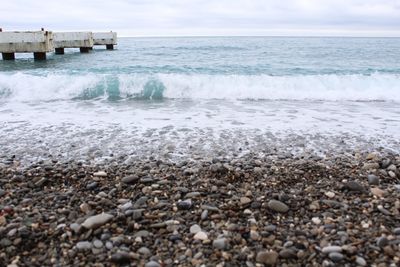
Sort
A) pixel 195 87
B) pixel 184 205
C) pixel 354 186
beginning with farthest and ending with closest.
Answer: pixel 195 87 < pixel 354 186 < pixel 184 205

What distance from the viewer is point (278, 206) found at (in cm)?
346

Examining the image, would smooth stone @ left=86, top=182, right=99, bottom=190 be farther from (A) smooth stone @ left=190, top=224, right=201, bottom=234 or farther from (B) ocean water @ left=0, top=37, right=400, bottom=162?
(A) smooth stone @ left=190, top=224, right=201, bottom=234

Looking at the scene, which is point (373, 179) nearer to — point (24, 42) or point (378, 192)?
point (378, 192)

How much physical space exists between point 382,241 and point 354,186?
3.77 feet

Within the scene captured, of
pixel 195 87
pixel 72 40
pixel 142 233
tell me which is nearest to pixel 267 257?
pixel 142 233

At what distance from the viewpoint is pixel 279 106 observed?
30.9 ft

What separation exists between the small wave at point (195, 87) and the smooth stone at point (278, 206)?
7.50 metres

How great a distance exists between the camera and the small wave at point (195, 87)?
1099 centimetres

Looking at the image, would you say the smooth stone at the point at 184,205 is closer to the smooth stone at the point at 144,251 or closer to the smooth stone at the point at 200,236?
the smooth stone at the point at 200,236

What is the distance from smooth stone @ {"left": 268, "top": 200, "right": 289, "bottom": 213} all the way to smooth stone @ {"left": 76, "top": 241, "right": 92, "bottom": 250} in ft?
5.47

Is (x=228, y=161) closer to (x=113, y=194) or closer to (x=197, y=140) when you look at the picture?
(x=197, y=140)

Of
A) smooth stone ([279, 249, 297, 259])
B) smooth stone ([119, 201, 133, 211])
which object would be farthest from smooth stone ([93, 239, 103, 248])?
smooth stone ([279, 249, 297, 259])

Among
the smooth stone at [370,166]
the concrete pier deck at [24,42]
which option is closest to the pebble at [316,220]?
the smooth stone at [370,166]

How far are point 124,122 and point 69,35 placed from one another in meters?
26.6
